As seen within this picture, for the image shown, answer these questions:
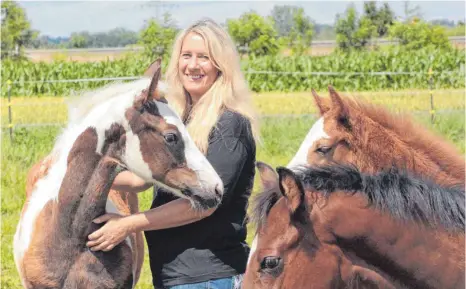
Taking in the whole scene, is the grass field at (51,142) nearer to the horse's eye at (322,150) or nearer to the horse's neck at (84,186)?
the horse's eye at (322,150)

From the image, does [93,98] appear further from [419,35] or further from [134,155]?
[419,35]

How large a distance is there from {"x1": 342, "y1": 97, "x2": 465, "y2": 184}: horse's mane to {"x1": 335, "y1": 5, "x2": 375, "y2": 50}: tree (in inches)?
1736

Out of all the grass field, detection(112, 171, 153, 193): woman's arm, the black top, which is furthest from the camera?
the grass field

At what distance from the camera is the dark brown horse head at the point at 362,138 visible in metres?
4.75

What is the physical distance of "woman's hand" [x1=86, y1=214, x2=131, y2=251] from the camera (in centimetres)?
352

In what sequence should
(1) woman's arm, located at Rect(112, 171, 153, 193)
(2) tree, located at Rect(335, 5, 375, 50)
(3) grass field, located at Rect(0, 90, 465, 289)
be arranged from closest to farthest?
(1) woman's arm, located at Rect(112, 171, 153, 193) < (3) grass field, located at Rect(0, 90, 465, 289) < (2) tree, located at Rect(335, 5, 375, 50)

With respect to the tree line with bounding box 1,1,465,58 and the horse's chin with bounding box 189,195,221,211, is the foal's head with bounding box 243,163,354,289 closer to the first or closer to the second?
the horse's chin with bounding box 189,195,221,211

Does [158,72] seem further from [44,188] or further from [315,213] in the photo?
[315,213]

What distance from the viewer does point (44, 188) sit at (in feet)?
12.6

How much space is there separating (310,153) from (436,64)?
26.4m

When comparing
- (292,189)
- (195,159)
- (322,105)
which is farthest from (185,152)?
(322,105)

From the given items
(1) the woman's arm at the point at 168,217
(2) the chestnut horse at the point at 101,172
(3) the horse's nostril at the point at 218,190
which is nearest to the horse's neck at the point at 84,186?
(2) the chestnut horse at the point at 101,172

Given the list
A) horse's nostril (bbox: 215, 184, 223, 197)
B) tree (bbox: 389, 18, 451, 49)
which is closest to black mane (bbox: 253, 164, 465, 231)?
horse's nostril (bbox: 215, 184, 223, 197)

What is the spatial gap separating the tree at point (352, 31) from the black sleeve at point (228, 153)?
1808 inches
